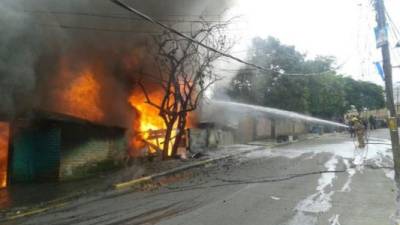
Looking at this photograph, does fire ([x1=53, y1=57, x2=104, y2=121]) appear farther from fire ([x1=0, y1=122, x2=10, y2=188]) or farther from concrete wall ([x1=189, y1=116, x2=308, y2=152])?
concrete wall ([x1=189, y1=116, x2=308, y2=152])

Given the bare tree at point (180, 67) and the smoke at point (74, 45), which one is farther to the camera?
the bare tree at point (180, 67)

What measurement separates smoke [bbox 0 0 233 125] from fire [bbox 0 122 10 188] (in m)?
0.41

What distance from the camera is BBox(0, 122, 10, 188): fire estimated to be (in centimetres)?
1084

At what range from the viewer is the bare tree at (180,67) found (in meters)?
16.7

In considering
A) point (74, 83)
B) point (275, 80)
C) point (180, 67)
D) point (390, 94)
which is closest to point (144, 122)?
point (180, 67)

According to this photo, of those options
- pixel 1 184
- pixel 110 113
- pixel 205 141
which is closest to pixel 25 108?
pixel 1 184

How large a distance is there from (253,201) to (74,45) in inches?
Answer: 366

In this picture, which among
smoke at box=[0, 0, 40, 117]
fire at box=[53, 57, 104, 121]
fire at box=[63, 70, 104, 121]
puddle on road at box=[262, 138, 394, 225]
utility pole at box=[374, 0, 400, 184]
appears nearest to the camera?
puddle on road at box=[262, 138, 394, 225]

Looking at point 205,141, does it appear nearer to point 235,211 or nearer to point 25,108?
point 25,108

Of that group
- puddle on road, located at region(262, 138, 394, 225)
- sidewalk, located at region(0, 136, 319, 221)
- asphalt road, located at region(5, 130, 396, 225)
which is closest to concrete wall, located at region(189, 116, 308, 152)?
sidewalk, located at region(0, 136, 319, 221)

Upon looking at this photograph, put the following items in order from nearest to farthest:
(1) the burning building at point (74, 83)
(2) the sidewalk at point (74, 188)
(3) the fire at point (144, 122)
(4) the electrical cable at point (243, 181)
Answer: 1. (2) the sidewalk at point (74, 188)
2. (4) the electrical cable at point (243, 181)
3. (1) the burning building at point (74, 83)
4. (3) the fire at point (144, 122)

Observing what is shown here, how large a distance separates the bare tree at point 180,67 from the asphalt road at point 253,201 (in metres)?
4.60

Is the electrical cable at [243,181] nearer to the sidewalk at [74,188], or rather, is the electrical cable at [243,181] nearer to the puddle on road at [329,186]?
the puddle on road at [329,186]

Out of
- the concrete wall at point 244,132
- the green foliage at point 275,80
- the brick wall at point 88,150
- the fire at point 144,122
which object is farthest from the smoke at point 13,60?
the green foliage at point 275,80
